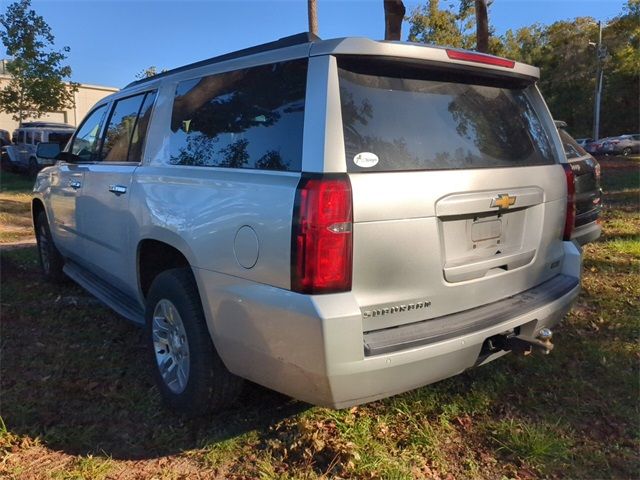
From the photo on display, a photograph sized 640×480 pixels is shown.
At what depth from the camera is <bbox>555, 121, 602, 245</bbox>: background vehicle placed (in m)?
5.52

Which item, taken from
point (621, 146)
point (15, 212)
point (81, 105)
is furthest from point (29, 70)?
point (621, 146)

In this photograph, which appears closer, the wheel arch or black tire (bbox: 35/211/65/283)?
the wheel arch

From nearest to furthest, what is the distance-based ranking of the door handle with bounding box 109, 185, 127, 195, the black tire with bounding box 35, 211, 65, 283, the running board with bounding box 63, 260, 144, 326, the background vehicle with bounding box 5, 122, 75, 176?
the door handle with bounding box 109, 185, 127, 195, the running board with bounding box 63, 260, 144, 326, the black tire with bounding box 35, 211, 65, 283, the background vehicle with bounding box 5, 122, 75, 176

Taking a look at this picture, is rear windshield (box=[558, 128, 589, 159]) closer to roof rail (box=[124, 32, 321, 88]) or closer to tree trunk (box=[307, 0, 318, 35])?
roof rail (box=[124, 32, 321, 88])

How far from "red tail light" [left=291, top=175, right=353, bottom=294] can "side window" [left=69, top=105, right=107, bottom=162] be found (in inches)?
114

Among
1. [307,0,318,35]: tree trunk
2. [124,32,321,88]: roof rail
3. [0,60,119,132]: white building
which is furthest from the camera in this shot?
[0,60,119,132]: white building

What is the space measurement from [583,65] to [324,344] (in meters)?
47.0

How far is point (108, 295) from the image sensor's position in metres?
4.15

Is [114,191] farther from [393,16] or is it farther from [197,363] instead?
[393,16]

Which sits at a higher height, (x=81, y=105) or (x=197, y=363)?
(x=81, y=105)

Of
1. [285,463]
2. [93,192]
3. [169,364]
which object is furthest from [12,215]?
[285,463]

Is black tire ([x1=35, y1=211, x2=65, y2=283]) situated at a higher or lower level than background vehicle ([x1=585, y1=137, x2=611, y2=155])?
lower

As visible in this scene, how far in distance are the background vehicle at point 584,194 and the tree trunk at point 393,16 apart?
154 inches

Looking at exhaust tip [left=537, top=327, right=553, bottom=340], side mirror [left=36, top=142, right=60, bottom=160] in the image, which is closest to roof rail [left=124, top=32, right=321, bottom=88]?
exhaust tip [left=537, top=327, right=553, bottom=340]
